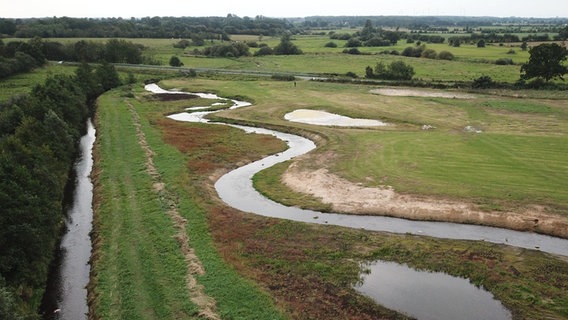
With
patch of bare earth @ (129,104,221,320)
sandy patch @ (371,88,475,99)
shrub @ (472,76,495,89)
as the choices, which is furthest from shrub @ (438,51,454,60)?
patch of bare earth @ (129,104,221,320)

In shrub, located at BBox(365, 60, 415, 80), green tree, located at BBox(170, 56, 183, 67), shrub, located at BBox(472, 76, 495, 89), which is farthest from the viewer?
green tree, located at BBox(170, 56, 183, 67)

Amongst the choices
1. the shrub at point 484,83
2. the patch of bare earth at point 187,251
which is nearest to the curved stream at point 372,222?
the patch of bare earth at point 187,251

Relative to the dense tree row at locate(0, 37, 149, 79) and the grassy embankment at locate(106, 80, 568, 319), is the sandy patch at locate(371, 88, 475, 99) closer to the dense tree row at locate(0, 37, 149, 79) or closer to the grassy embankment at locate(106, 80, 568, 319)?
the grassy embankment at locate(106, 80, 568, 319)

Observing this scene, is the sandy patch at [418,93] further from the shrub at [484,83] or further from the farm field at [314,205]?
the farm field at [314,205]

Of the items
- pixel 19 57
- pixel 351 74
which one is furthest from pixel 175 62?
pixel 351 74

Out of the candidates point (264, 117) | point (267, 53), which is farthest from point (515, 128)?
point (267, 53)
